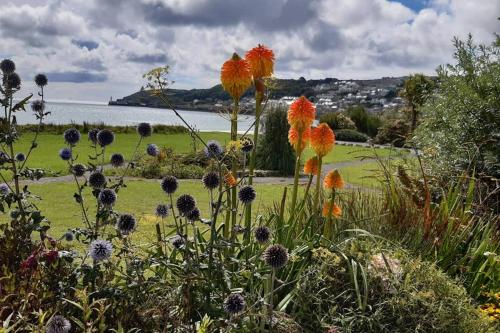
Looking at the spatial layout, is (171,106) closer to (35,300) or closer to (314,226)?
(35,300)

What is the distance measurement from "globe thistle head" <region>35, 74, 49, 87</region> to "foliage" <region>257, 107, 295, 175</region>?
13.0 meters

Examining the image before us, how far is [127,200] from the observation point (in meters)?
11.0

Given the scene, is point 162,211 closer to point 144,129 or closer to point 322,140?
point 144,129

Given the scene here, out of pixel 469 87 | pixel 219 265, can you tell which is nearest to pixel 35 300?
pixel 219 265

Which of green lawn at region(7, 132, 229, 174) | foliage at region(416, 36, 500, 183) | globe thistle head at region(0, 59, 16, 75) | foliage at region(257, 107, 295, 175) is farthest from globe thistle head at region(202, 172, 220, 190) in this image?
foliage at region(257, 107, 295, 175)

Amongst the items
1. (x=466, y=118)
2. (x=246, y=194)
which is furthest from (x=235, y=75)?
(x=466, y=118)

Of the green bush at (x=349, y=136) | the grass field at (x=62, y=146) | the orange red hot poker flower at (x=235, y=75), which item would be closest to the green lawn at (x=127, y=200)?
the grass field at (x=62, y=146)

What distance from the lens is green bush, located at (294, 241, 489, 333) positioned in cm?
293

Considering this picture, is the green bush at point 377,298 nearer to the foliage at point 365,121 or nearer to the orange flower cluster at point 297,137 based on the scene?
the orange flower cluster at point 297,137

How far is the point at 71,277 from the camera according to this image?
2.65 meters

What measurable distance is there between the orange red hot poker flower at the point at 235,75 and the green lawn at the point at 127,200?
190 inches

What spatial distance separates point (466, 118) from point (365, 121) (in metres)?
30.8

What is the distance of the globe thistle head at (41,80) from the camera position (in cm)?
433

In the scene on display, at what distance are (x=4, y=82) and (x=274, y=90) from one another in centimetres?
183
